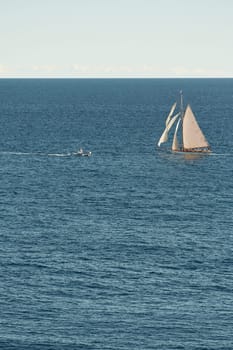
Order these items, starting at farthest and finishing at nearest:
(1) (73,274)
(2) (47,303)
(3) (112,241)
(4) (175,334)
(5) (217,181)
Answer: (5) (217,181) → (3) (112,241) → (1) (73,274) → (2) (47,303) → (4) (175,334)

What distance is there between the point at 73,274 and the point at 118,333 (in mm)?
18849

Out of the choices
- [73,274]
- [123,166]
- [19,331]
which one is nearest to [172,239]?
[73,274]

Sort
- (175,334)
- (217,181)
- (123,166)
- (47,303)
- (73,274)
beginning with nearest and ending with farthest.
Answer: (175,334) → (47,303) → (73,274) → (217,181) → (123,166)

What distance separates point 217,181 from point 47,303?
77.8 m

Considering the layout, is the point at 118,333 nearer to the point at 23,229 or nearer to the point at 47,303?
the point at 47,303

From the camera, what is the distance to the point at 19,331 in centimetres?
9131

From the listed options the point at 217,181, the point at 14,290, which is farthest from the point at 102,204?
the point at 14,290

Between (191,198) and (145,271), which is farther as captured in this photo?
(191,198)

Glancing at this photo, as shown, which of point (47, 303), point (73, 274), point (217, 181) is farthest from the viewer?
point (217, 181)

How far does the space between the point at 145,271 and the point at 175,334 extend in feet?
66.2

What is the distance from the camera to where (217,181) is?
559ft

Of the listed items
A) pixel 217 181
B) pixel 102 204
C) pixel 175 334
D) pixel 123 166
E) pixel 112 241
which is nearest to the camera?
pixel 175 334

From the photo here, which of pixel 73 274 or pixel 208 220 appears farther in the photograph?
pixel 208 220

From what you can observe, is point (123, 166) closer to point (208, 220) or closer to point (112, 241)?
point (208, 220)
